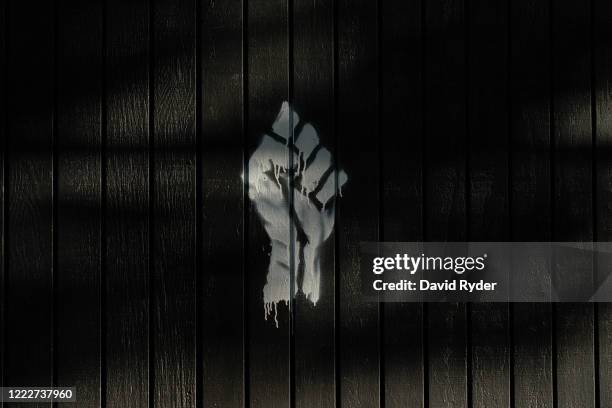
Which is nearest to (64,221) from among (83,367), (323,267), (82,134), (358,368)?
(82,134)

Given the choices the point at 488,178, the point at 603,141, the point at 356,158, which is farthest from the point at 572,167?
the point at 356,158

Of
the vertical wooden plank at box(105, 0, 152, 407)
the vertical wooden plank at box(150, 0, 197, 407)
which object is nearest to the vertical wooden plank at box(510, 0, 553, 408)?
the vertical wooden plank at box(150, 0, 197, 407)

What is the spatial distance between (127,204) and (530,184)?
152 centimetres

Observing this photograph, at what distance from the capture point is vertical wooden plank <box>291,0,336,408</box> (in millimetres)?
2174

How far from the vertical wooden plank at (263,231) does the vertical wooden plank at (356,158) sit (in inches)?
8.3

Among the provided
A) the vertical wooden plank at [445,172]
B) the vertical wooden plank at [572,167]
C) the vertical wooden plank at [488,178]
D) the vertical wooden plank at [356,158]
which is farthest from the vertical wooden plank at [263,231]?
the vertical wooden plank at [572,167]

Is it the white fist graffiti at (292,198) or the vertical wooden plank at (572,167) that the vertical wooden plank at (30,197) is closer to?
the white fist graffiti at (292,198)

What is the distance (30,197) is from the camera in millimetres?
2182

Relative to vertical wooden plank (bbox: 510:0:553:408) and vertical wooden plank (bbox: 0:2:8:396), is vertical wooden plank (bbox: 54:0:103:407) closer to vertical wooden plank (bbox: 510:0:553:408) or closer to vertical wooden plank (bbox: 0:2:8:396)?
vertical wooden plank (bbox: 0:2:8:396)

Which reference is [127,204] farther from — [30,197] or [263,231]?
[263,231]

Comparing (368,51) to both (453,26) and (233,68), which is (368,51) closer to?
(453,26)

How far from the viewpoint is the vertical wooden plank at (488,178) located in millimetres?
2178

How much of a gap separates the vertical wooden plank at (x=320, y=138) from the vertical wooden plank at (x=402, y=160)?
20 centimetres

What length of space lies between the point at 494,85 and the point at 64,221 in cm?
170
